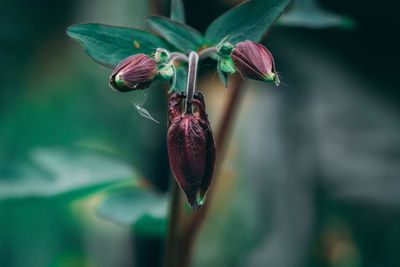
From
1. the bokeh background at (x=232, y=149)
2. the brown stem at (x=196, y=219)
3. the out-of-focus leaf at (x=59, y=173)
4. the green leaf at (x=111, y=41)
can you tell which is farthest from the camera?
the bokeh background at (x=232, y=149)

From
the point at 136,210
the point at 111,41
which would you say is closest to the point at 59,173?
the point at 136,210

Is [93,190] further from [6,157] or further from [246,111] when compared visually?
[246,111]

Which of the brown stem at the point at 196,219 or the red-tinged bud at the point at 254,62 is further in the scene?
the brown stem at the point at 196,219

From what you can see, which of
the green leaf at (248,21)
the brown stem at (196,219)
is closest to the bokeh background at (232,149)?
the brown stem at (196,219)

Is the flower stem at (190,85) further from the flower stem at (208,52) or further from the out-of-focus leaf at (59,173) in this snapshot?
the out-of-focus leaf at (59,173)

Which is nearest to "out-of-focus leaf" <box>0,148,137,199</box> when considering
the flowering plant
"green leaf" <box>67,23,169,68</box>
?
the flowering plant

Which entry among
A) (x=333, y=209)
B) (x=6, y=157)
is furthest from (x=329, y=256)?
(x=6, y=157)

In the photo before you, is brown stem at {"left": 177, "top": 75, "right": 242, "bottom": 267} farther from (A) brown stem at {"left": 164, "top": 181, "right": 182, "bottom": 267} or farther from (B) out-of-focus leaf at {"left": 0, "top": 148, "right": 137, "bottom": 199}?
(B) out-of-focus leaf at {"left": 0, "top": 148, "right": 137, "bottom": 199}
